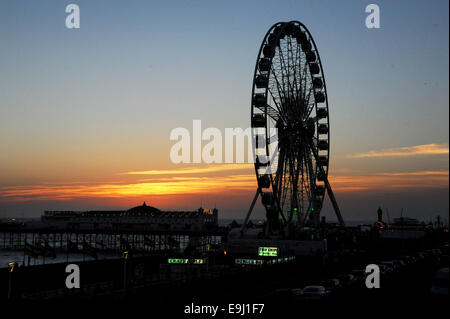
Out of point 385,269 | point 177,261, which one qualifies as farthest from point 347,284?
point 177,261

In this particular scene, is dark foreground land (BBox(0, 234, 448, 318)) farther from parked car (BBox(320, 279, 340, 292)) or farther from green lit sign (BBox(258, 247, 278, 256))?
green lit sign (BBox(258, 247, 278, 256))

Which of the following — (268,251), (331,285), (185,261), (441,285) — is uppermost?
(441,285)

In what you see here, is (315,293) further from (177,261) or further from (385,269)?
(177,261)

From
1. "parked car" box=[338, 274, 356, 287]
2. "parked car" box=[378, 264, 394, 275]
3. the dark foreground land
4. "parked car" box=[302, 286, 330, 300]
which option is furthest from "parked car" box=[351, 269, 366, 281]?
"parked car" box=[302, 286, 330, 300]

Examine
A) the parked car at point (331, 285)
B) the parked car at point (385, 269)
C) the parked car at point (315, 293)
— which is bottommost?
the parked car at point (385, 269)

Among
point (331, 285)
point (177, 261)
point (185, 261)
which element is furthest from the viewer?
point (177, 261)

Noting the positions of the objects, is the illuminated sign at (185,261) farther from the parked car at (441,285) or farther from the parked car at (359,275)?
the parked car at (441,285)

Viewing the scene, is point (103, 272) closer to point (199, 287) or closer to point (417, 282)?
point (199, 287)

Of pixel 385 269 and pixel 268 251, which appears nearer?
pixel 385 269

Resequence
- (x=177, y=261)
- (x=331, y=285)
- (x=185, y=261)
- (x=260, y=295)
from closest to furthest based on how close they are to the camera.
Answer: (x=260, y=295)
(x=331, y=285)
(x=185, y=261)
(x=177, y=261)

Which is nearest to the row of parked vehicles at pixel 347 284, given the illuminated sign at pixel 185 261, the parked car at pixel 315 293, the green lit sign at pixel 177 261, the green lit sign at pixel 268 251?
the parked car at pixel 315 293
